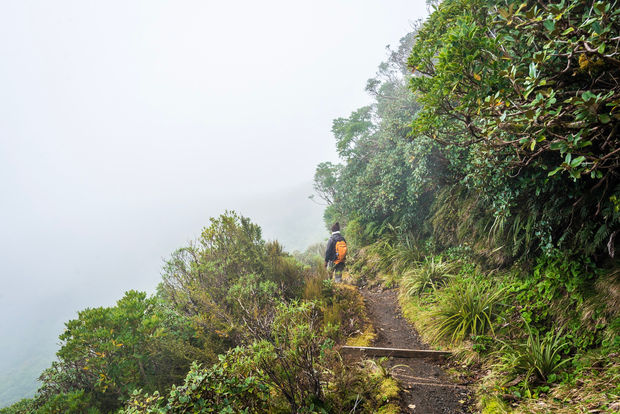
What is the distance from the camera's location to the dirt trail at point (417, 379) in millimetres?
2967

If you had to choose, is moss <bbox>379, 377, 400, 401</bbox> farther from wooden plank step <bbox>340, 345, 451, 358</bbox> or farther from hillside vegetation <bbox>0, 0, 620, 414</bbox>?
wooden plank step <bbox>340, 345, 451, 358</bbox>

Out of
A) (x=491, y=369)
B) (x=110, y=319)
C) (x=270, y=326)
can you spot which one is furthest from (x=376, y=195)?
(x=110, y=319)

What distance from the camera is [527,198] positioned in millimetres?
4238

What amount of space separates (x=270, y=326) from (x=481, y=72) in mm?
3884

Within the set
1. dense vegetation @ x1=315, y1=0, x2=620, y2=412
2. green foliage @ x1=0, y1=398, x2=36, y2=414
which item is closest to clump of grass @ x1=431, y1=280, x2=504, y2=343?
dense vegetation @ x1=315, y1=0, x2=620, y2=412

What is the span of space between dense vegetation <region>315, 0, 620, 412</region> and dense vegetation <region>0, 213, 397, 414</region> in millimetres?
1809

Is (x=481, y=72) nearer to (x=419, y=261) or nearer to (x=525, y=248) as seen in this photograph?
(x=525, y=248)

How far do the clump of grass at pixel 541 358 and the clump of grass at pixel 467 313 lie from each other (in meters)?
0.67

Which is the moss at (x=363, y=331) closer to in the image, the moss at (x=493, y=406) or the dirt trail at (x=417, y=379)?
the dirt trail at (x=417, y=379)

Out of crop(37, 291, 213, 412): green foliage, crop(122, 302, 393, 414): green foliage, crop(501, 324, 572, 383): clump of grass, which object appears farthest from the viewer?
crop(37, 291, 213, 412): green foliage

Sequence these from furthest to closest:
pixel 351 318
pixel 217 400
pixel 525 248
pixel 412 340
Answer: pixel 351 318 < pixel 412 340 < pixel 525 248 < pixel 217 400

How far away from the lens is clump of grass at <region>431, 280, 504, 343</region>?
4012 millimetres

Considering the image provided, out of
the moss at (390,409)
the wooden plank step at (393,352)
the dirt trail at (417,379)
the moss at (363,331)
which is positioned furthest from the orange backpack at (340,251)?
the moss at (390,409)

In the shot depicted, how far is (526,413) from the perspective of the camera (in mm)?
2502
